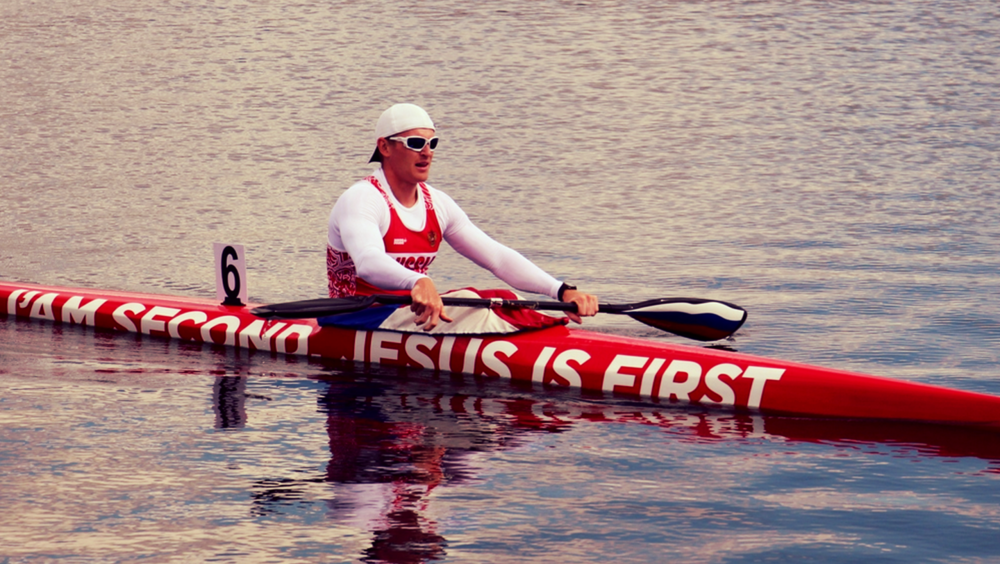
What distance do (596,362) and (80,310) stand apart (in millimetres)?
3661

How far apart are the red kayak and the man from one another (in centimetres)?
25

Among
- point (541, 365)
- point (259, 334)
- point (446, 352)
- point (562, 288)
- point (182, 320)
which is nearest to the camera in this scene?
point (541, 365)

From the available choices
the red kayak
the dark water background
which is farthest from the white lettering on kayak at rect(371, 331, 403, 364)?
the dark water background

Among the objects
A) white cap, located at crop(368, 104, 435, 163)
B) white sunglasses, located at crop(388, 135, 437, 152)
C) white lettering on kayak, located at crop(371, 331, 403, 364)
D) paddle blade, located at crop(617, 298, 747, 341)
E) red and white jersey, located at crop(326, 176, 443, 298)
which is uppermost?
white cap, located at crop(368, 104, 435, 163)

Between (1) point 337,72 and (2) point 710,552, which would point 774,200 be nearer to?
(2) point 710,552

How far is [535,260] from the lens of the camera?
12.2m

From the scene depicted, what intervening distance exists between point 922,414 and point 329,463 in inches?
110

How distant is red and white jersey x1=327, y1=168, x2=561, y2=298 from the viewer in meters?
7.93

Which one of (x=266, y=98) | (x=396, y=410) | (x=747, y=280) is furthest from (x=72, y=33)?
(x=396, y=410)

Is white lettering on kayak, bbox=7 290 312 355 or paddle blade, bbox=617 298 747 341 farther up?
paddle blade, bbox=617 298 747 341

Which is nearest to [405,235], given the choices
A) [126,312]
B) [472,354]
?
[472,354]

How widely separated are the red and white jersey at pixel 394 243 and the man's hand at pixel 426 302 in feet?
0.32

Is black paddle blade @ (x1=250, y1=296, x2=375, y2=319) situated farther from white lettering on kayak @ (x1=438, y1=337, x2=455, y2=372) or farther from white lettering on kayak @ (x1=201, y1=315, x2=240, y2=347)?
white lettering on kayak @ (x1=201, y1=315, x2=240, y2=347)

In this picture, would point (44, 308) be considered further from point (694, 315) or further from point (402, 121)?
point (694, 315)
